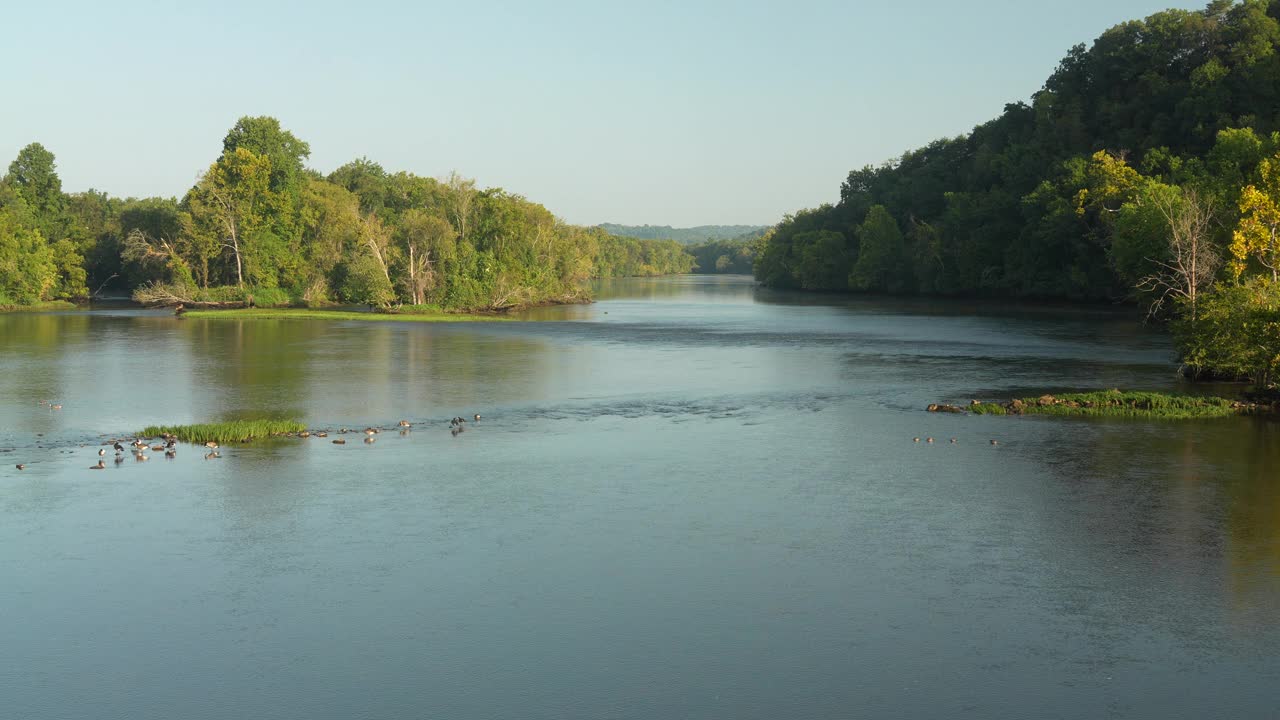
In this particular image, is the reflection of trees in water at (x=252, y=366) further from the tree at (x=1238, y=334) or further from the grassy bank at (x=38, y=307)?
the grassy bank at (x=38, y=307)

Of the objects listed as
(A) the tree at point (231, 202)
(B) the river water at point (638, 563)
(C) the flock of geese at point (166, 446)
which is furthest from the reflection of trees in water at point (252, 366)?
(A) the tree at point (231, 202)

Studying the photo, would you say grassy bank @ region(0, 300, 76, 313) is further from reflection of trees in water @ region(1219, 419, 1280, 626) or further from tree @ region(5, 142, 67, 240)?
reflection of trees in water @ region(1219, 419, 1280, 626)

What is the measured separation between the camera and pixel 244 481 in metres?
19.9

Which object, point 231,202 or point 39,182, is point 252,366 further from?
point 39,182

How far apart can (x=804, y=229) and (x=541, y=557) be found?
152049mm

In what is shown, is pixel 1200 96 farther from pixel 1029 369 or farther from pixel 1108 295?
pixel 1029 369

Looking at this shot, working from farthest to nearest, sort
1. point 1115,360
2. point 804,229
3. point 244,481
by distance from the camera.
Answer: point 804,229
point 1115,360
point 244,481

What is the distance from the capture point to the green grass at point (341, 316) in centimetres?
7464

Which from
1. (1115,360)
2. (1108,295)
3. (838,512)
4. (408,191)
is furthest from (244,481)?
(408,191)

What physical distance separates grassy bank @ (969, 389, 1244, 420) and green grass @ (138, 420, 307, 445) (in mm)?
17983

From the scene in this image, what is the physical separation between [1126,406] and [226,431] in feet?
75.2

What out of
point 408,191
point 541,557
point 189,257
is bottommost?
point 541,557

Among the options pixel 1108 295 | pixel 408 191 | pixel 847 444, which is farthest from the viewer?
pixel 408 191

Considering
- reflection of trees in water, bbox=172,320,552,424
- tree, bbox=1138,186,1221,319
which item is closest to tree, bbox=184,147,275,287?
reflection of trees in water, bbox=172,320,552,424
